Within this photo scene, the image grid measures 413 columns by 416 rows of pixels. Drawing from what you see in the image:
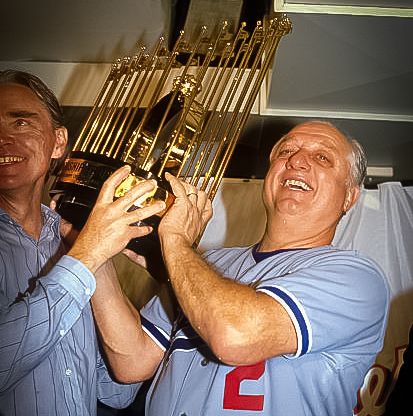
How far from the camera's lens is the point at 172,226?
775 millimetres

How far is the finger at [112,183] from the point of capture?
0.72 meters

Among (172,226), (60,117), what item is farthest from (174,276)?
(60,117)

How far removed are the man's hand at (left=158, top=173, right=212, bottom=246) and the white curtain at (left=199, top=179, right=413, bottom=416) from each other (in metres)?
1.01

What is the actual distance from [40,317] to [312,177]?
0.58 metres

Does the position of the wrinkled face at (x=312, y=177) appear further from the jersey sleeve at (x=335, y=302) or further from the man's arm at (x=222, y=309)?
the man's arm at (x=222, y=309)

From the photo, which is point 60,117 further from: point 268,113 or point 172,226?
point 268,113

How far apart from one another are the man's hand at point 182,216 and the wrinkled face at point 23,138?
300 millimetres

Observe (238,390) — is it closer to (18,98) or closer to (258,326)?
(258,326)

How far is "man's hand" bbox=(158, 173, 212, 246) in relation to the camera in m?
0.78

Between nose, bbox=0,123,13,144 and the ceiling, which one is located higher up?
the ceiling

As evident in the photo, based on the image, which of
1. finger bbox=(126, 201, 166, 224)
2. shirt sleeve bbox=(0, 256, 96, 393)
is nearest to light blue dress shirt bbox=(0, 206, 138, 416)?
shirt sleeve bbox=(0, 256, 96, 393)

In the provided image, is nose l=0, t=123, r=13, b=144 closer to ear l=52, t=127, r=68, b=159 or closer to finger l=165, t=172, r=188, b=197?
ear l=52, t=127, r=68, b=159

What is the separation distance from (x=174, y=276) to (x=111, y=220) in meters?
0.12

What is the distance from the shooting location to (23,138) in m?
0.96
